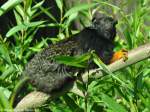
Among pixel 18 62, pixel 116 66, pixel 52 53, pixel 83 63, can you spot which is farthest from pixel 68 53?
pixel 83 63

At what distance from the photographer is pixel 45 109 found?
221 cm

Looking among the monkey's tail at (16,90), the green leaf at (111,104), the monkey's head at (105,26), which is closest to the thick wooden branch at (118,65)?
the monkey's tail at (16,90)

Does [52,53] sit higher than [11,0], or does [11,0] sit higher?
[11,0]

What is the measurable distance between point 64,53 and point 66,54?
0.02m

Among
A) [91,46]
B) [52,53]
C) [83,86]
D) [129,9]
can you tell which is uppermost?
[83,86]

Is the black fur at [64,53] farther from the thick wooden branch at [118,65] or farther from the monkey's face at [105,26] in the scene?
the thick wooden branch at [118,65]

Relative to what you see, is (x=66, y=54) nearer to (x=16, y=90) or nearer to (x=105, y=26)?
(x=105, y=26)

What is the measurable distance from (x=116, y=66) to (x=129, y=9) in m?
2.24

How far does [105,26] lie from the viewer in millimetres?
3096

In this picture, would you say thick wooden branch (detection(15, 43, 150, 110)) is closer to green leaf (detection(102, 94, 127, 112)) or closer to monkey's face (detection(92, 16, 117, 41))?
green leaf (detection(102, 94, 127, 112))

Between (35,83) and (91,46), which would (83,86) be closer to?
(35,83)

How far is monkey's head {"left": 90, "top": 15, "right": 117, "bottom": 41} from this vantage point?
304 cm

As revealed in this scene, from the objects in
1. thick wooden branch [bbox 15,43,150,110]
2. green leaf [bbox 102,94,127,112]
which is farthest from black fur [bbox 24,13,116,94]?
green leaf [bbox 102,94,127,112]

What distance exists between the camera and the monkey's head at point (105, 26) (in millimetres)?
3043
